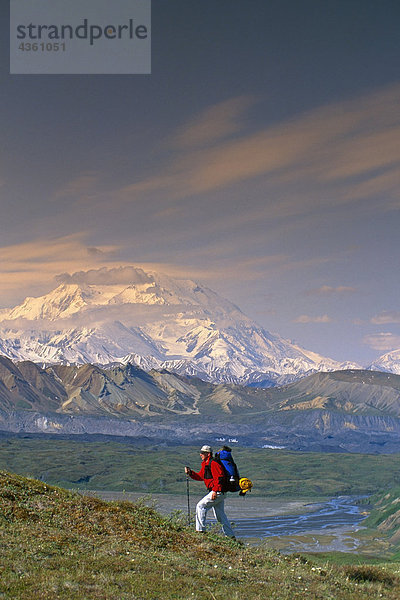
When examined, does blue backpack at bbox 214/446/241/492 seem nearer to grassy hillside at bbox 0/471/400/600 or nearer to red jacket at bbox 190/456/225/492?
red jacket at bbox 190/456/225/492

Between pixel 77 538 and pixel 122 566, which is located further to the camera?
pixel 77 538

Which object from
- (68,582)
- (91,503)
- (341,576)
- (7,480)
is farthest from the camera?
(7,480)

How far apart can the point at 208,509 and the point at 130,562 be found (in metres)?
7.80

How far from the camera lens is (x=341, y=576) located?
107 feet

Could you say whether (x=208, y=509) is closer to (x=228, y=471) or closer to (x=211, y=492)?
(x=211, y=492)

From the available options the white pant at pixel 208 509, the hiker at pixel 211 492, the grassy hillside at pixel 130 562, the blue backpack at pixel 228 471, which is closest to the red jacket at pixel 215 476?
the hiker at pixel 211 492

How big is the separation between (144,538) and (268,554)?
23.2ft

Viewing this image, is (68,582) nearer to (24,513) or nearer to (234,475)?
(24,513)

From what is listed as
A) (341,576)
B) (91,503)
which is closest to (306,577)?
(341,576)

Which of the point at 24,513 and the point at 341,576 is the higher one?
the point at 24,513

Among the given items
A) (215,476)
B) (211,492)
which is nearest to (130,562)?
(211,492)

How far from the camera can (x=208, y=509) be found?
114ft

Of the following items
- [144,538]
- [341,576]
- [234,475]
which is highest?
[234,475]

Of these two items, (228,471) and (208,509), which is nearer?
(208,509)
